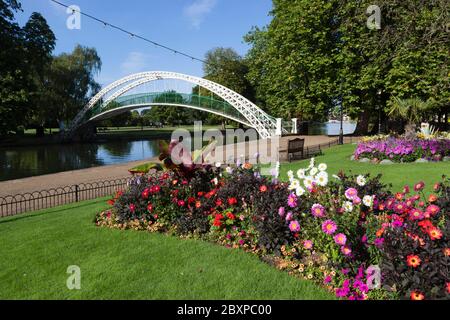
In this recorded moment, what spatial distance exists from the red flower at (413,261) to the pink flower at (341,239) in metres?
0.58

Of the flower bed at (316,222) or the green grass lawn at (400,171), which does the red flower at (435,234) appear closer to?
the flower bed at (316,222)

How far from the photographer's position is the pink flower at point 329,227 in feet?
11.8

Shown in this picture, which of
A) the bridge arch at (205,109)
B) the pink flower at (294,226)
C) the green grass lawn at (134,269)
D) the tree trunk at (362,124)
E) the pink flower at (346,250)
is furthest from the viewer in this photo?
the bridge arch at (205,109)

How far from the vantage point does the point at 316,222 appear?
4.14 m

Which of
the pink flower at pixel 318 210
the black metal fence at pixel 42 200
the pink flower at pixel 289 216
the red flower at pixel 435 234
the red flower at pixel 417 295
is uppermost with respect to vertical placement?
the pink flower at pixel 318 210

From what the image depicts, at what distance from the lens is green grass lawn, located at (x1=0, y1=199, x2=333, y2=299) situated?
364cm

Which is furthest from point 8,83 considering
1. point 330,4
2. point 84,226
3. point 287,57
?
point 84,226

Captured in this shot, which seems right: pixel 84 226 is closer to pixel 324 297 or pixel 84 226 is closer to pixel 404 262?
pixel 324 297

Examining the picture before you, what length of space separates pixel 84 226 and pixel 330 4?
24750mm

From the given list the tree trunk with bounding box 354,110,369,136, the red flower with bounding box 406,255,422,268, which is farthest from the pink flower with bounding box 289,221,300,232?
the tree trunk with bounding box 354,110,369,136

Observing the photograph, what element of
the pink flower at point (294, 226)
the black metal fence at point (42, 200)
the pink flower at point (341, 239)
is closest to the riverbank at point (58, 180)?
the black metal fence at point (42, 200)

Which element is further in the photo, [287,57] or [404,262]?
[287,57]

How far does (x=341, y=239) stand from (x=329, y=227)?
6.6 inches
